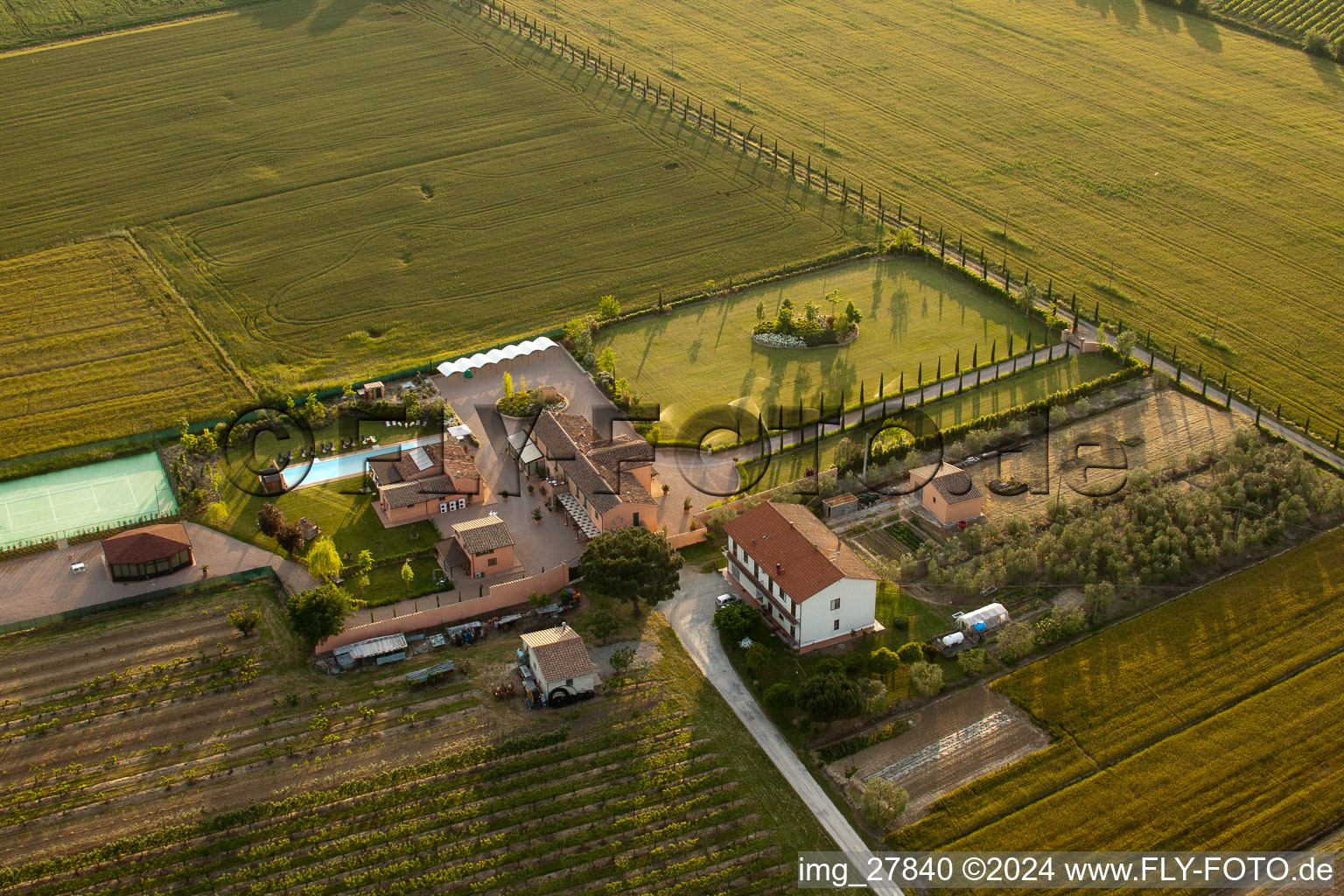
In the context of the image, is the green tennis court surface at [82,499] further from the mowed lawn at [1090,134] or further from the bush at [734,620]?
the mowed lawn at [1090,134]

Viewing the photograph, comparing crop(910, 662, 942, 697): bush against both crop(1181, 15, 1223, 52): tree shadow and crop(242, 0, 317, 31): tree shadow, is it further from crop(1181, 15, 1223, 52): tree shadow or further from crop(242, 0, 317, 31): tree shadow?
crop(242, 0, 317, 31): tree shadow

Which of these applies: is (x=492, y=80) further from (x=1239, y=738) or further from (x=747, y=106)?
(x=1239, y=738)

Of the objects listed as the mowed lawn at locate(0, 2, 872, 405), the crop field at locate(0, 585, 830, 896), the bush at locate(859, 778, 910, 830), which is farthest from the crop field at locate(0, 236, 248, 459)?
the bush at locate(859, 778, 910, 830)

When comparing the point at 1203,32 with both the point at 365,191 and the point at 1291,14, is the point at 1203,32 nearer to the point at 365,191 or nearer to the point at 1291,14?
the point at 1291,14

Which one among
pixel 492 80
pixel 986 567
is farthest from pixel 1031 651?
pixel 492 80

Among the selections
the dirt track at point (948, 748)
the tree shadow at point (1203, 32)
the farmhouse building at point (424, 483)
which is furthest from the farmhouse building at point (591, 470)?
the tree shadow at point (1203, 32)

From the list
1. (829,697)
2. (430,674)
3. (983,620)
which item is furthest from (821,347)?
(430,674)
